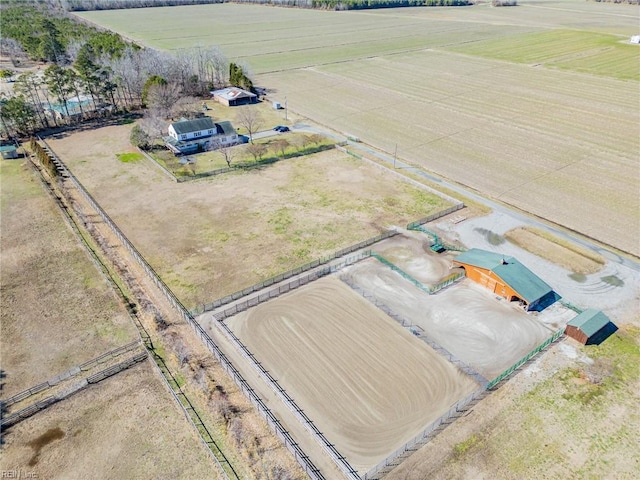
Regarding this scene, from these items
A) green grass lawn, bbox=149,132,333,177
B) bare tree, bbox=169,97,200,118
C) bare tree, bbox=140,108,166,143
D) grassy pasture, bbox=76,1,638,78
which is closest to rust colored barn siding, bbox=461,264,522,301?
green grass lawn, bbox=149,132,333,177

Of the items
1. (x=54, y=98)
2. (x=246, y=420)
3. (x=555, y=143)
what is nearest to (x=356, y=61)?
(x=555, y=143)

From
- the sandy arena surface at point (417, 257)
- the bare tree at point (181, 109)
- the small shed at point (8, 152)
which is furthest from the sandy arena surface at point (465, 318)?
the small shed at point (8, 152)

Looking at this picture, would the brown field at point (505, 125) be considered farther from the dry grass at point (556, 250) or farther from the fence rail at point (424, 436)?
the fence rail at point (424, 436)

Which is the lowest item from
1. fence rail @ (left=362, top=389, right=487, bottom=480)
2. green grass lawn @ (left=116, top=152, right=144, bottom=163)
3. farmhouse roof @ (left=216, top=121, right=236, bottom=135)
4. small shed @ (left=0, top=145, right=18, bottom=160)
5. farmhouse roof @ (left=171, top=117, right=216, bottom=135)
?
fence rail @ (left=362, top=389, right=487, bottom=480)

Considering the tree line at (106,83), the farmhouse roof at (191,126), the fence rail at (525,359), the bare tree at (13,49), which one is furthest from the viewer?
the bare tree at (13,49)

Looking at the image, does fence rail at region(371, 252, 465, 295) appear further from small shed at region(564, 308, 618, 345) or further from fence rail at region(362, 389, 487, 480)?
fence rail at region(362, 389, 487, 480)

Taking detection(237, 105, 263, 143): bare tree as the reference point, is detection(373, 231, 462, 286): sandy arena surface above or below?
below
